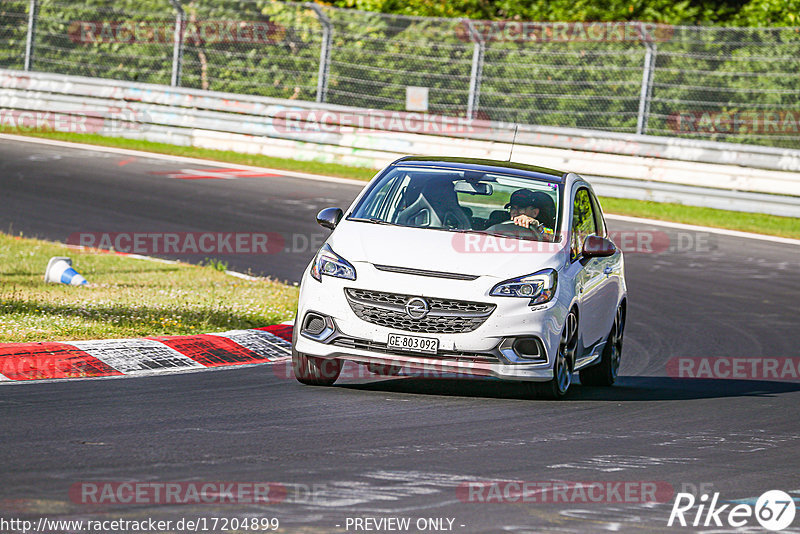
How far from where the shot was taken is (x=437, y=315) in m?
8.70

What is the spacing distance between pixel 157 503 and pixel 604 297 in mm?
5380

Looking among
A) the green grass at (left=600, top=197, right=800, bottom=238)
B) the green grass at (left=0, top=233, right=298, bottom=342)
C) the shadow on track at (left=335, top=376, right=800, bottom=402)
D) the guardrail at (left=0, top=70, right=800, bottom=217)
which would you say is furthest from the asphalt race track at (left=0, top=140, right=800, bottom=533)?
the guardrail at (left=0, top=70, right=800, bottom=217)

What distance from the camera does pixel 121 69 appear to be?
27.6 metres

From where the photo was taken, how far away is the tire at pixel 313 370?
920 cm

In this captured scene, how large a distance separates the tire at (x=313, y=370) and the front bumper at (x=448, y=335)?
0.26 meters

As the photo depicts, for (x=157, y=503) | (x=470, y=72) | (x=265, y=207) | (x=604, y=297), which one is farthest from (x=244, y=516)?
(x=470, y=72)

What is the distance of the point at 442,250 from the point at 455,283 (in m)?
0.40

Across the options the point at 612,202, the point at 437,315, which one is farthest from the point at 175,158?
the point at 437,315

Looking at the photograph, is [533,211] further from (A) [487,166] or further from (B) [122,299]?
(B) [122,299]

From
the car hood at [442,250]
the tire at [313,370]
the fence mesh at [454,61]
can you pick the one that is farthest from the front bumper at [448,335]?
the fence mesh at [454,61]

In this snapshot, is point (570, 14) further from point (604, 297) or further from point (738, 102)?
point (604, 297)

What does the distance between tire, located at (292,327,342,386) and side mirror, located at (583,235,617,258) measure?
197cm

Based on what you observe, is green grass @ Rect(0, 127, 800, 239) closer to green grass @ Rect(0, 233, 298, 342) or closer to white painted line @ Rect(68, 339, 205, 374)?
green grass @ Rect(0, 233, 298, 342)

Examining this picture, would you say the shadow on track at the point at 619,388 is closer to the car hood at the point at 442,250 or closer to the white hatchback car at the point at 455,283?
the white hatchback car at the point at 455,283
